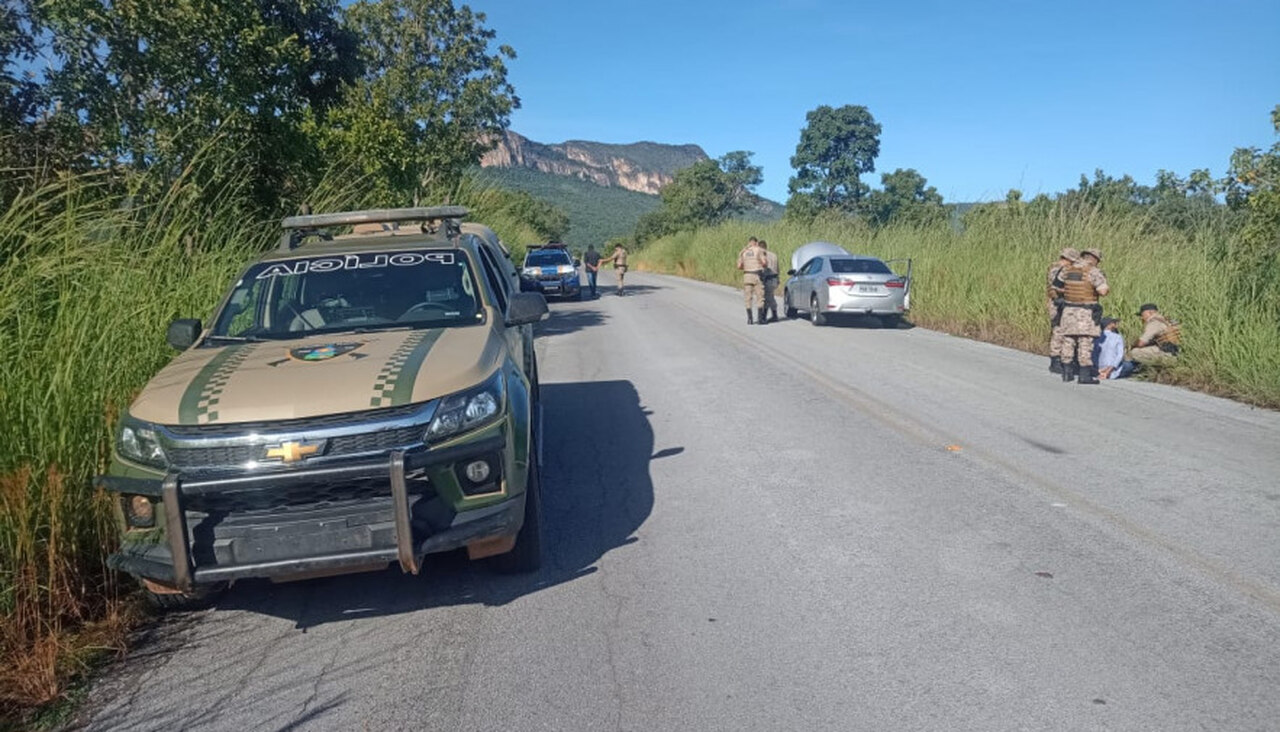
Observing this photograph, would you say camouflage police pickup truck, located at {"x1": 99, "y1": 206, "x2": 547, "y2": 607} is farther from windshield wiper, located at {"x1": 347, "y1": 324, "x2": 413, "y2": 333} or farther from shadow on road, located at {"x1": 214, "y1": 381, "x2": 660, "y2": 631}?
windshield wiper, located at {"x1": 347, "y1": 324, "x2": 413, "y2": 333}

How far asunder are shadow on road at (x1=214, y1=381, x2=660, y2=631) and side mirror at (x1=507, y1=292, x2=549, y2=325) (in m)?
1.33

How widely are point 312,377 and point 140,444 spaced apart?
0.82 m

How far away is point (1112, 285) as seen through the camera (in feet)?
45.4

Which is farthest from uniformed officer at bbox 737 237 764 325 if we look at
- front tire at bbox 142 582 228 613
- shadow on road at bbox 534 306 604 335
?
front tire at bbox 142 582 228 613

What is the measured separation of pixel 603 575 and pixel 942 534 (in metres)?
2.10

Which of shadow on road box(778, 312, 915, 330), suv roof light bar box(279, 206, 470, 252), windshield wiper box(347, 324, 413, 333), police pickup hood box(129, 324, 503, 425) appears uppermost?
suv roof light bar box(279, 206, 470, 252)

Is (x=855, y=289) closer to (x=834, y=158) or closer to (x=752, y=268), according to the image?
(x=752, y=268)

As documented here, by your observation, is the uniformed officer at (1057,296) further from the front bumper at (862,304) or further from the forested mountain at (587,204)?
the forested mountain at (587,204)

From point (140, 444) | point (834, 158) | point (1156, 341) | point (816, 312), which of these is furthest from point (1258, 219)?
point (834, 158)

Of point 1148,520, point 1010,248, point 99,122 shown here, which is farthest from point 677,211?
point 1148,520

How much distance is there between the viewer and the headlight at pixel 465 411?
13.9ft

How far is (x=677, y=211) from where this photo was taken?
2756 inches

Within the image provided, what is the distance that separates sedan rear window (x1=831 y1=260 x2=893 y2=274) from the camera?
18423 mm

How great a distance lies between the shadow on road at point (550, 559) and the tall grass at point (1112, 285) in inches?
284
